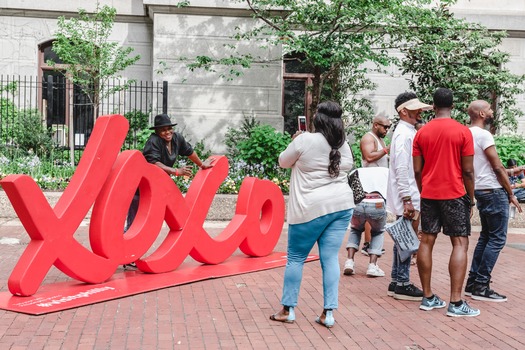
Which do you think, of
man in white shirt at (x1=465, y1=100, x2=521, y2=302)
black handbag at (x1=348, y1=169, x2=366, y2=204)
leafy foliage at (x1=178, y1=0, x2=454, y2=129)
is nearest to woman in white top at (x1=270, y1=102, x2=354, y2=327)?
man in white shirt at (x1=465, y1=100, x2=521, y2=302)

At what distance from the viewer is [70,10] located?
61.6 feet

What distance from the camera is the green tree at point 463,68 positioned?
54.0 feet

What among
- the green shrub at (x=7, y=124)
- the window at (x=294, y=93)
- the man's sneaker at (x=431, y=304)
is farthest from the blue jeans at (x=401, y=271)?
the window at (x=294, y=93)

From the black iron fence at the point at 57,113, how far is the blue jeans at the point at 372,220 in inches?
300

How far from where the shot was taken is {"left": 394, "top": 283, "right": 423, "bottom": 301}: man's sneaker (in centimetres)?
752

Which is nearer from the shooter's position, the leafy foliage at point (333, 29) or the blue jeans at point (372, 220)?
the blue jeans at point (372, 220)

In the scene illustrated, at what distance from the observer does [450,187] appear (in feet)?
22.4

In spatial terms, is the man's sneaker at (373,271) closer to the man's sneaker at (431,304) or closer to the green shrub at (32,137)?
the man's sneaker at (431,304)

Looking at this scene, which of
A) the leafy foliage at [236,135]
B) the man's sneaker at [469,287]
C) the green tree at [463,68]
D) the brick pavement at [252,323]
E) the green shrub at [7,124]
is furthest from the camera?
the leafy foliage at [236,135]

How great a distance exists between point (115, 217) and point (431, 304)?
3276 mm

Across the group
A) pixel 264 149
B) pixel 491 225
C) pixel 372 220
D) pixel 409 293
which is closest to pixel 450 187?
pixel 491 225

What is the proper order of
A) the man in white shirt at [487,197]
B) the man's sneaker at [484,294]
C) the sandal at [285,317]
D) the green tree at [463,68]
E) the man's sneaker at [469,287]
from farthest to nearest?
1. the green tree at [463,68]
2. the man's sneaker at [469,287]
3. the man's sneaker at [484,294]
4. the man in white shirt at [487,197]
5. the sandal at [285,317]

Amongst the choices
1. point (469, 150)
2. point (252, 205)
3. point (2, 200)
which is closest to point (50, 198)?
point (2, 200)

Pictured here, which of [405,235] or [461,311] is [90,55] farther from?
[461,311]
